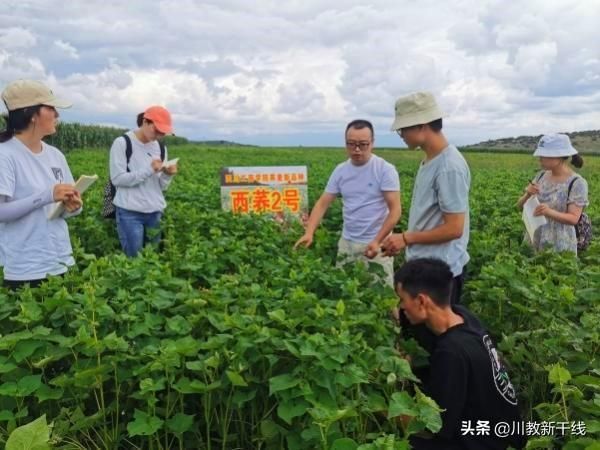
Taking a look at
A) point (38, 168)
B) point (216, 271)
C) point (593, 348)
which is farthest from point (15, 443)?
point (216, 271)

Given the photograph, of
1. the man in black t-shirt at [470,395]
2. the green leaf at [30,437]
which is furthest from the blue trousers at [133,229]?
the green leaf at [30,437]

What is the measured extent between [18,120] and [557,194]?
12.4 ft

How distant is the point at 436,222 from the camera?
11.5 ft

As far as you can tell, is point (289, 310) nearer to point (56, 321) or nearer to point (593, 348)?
point (56, 321)

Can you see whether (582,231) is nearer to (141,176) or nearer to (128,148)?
(141,176)

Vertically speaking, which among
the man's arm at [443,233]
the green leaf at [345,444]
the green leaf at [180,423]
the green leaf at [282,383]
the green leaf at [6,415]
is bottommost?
the green leaf at [180,423]

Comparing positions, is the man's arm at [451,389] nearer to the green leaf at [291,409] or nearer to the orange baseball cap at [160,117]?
the green leaf at [291,409]

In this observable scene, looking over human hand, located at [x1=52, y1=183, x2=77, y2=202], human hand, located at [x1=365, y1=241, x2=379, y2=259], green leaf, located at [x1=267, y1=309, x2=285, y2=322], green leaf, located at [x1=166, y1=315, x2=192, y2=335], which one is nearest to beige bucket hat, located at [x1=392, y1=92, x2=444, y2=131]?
human hand, located at [x1=365, y1=241, x2=379, y2=259]

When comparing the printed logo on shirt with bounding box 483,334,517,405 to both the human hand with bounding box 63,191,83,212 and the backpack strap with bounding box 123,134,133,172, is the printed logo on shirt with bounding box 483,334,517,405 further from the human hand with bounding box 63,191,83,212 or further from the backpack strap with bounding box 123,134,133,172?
the backpack strap with bounding box 123,134,133,172

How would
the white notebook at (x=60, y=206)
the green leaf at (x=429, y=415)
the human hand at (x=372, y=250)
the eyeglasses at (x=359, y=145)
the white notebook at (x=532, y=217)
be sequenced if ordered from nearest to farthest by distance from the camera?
the green leaf at (x=429, y=415), the white notebook at (x=60, y=206), the human hand at (x=372, y=250), the eyeglasses at (x=359, y=145), the white notebook at (x=532, y=217)

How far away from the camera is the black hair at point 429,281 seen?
2.79m

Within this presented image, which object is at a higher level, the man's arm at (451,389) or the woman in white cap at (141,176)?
the woman in white cap at (141,176)

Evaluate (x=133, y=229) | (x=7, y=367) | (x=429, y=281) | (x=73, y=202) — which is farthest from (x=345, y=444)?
(x=133, y=229)

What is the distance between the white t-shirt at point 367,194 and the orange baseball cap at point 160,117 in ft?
5.06
